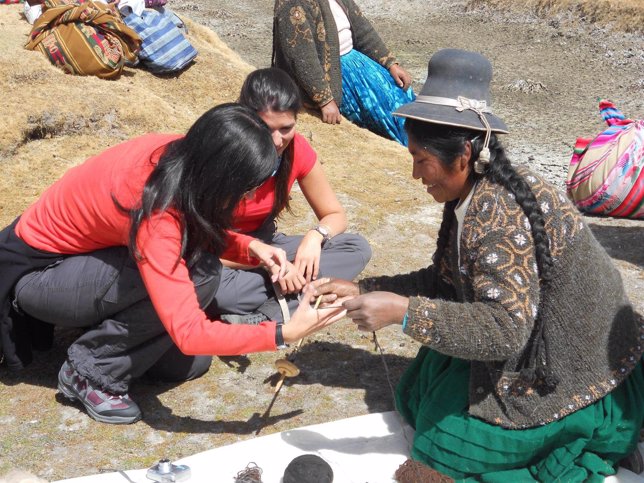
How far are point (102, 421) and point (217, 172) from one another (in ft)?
3.62

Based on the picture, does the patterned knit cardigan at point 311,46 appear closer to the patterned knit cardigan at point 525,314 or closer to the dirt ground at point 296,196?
the dirt ground at point 296,196

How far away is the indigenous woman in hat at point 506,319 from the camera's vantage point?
2.22 metres

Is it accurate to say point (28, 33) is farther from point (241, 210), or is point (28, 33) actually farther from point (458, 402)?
point (458, 402)

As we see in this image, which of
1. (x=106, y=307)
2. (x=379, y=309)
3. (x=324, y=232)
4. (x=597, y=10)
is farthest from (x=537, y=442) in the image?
(x=597, y=10)

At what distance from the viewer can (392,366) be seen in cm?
328

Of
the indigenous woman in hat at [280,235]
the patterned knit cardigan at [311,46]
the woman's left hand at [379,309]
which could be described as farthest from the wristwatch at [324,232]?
the patterned knit cardigan at [311,46]

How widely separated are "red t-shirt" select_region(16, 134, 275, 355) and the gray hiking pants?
26.6 inches

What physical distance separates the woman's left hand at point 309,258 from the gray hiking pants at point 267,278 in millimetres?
148

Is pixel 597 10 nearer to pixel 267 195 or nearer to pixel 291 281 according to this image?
pixel 267 195

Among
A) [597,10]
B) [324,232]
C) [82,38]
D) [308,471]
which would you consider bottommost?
[597,10]

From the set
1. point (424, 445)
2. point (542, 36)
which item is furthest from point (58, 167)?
point (542, 36)

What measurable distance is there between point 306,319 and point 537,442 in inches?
32.3

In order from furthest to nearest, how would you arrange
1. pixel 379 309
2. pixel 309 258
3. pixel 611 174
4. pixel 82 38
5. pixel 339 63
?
pixel 339 63 < pixel 82 38 < pixel 611 174 < pixel 309 258 < pixel 379 309

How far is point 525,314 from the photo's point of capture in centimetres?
220
